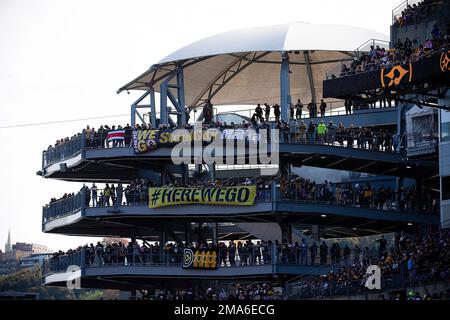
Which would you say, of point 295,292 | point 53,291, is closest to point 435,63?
point 295,292

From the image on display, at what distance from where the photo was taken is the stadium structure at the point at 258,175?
6575cm

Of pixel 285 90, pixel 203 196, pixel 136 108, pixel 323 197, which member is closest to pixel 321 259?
pixel 323 197

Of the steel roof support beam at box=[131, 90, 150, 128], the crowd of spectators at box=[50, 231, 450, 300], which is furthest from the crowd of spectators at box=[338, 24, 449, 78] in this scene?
the steel roof support beam at box=[131, 90, 150, 128]

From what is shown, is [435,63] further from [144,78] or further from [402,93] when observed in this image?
[144,78]

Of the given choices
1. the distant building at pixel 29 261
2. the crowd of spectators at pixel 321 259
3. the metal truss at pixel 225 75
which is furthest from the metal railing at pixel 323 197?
the distant building at pixel 29 261

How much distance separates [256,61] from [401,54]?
24092 mm

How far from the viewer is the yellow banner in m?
68.2

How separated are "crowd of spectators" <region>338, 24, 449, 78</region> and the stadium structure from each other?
398 millimetres

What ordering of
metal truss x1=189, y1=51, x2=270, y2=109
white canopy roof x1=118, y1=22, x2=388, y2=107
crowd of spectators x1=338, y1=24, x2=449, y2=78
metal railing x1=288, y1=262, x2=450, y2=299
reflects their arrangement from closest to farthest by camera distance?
1. metal railing x1=288, y1=262, x2=450, y2=299
2. crowd of spectators x1=338, y1=24, x2=449, y2=78
3. white canopy roof x1=118, y1=22, x2=388, y2=107
4. metal truss x1=189, y1=51, x2=270, y2=109

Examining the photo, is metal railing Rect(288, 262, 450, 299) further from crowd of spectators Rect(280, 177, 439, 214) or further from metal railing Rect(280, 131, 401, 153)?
metal railing Rect(280, 131, 401, 153)

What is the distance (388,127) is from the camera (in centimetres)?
7444

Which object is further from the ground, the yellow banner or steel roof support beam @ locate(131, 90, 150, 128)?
steel roof support beam @ locate(131, 90, 150, 128)

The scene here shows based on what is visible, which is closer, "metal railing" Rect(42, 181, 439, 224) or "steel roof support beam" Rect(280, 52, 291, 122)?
"metal railing" Rect(42, 181, 439, 224)

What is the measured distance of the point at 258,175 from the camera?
7644 centimetres
